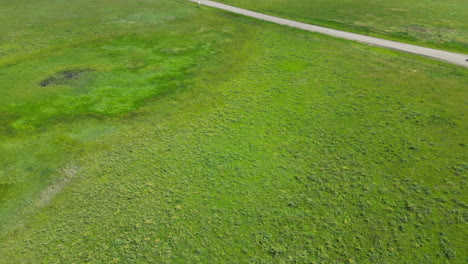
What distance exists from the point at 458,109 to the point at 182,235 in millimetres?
31516

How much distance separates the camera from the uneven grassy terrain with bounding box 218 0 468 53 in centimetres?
4819

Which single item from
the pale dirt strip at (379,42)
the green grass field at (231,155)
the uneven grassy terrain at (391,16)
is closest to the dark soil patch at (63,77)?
the green grass field at (231,155)

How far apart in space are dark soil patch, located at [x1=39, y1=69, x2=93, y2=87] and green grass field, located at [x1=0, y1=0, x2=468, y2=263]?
30 centimetres

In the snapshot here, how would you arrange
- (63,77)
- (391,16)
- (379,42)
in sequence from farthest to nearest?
(391,16) < (379,42) < (63,77)

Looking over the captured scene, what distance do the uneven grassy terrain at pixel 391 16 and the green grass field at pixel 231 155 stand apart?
10.6 m

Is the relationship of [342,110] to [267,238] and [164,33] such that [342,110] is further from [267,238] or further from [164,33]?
[164,33]

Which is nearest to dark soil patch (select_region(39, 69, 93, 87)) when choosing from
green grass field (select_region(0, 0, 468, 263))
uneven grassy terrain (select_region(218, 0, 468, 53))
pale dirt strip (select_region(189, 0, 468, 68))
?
green grass field (select_region(0, 0, 468, 263))

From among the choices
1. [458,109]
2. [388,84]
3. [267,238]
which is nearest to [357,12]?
[388,84]

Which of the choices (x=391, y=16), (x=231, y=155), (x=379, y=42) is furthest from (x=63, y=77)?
(x=391, y=16)

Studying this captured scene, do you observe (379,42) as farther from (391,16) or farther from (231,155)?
(231,155)

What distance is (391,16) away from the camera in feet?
193

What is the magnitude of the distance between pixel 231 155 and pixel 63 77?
89.9ft

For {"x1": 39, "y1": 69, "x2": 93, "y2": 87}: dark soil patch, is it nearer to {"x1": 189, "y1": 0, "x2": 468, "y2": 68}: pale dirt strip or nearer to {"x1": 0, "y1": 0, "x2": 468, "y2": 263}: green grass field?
{"x1": 0, "y1": 0, "x2": 468, "y2": 263}: green grass field

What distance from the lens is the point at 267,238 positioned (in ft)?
59.6
